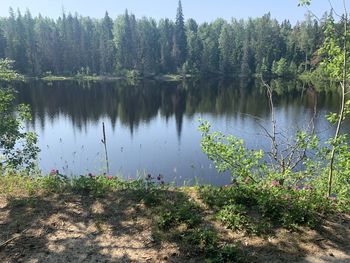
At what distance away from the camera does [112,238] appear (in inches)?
248

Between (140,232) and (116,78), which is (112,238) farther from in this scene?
(116,78)

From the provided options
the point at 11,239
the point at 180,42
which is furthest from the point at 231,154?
the point at 180,42

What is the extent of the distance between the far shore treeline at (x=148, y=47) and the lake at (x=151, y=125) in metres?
33.3

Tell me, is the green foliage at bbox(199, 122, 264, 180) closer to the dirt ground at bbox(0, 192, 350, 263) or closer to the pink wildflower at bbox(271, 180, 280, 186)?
the pink wildflower at bbox(271, 180, 280, 186)

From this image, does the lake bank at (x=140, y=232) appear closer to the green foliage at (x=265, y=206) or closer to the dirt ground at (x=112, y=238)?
the dirt ground at (x=112, y=238)

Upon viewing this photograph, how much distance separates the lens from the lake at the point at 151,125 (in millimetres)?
20312

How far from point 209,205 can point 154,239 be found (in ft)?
5.27

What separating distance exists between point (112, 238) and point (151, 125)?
28.9 meters

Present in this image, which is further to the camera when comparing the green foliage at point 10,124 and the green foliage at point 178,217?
the green foliage at point 10,124

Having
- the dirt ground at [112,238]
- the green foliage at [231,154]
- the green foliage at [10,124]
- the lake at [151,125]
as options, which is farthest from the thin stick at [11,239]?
the green foliage at [10,124]

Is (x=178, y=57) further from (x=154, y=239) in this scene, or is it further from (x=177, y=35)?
(x=154, y=239)

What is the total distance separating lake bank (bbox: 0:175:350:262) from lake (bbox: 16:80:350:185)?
10.2 feet

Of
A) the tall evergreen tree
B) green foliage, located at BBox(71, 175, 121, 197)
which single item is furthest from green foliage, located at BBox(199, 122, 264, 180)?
the tall evergreen tree

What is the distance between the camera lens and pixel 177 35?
104 meters
